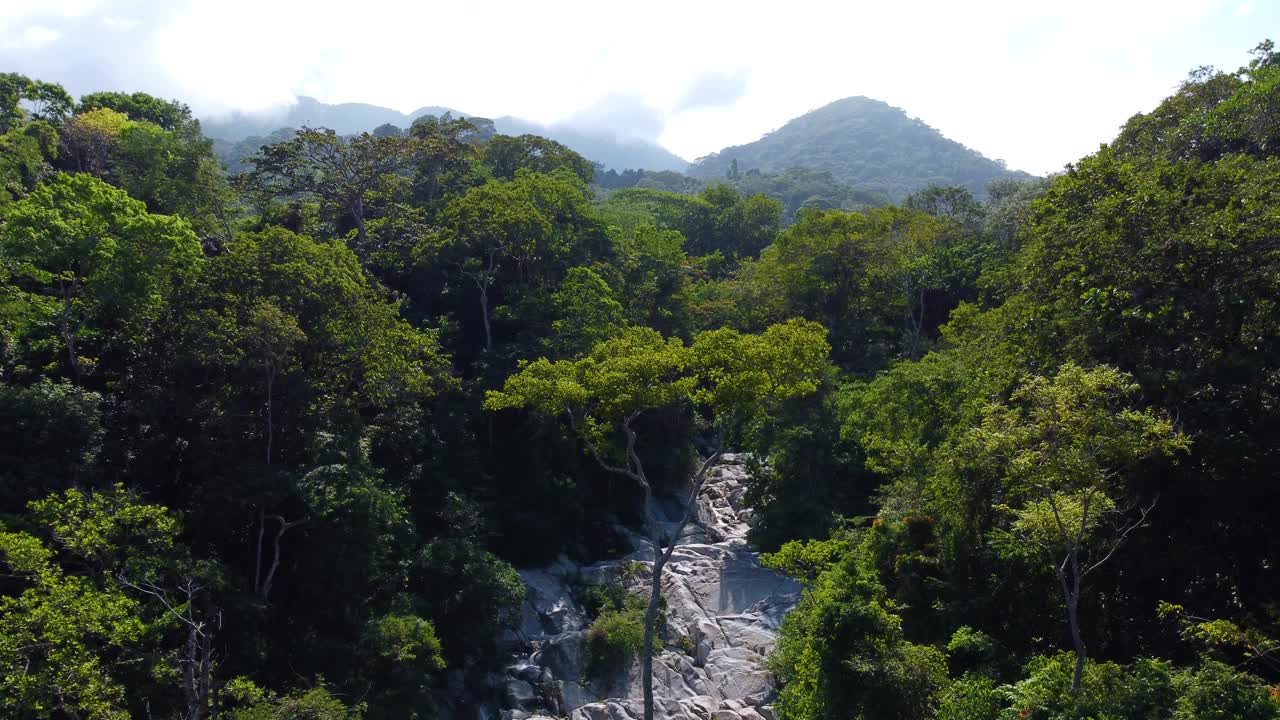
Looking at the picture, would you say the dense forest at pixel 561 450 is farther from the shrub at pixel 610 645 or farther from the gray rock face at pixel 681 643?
the gray rock face at pixel 681 643

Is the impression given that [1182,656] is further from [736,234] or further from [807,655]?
[736,234]

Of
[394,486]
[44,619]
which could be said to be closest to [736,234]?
[394,486]

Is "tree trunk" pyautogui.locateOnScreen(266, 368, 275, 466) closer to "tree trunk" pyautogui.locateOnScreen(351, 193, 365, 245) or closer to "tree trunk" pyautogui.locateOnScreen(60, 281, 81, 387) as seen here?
"tree trunk" pyautogui.locateOnScreen(60, 281, 81, 387)

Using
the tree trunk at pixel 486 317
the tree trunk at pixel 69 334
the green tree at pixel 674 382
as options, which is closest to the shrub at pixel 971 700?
the green tree at pixel 674 382

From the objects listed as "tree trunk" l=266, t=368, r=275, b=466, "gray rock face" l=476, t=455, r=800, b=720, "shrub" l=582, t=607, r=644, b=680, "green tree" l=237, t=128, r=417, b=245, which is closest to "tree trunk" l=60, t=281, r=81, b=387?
"tree trunk" l=266, t=368, r=275, b=466

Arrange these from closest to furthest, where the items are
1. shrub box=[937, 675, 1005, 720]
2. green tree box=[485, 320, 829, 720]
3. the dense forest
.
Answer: shrub box=[937, 675, 1005, 720] → the dense forest → green tree box=[485, 320, 829, 720]

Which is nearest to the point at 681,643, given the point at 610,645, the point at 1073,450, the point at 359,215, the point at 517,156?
the point at 610,645

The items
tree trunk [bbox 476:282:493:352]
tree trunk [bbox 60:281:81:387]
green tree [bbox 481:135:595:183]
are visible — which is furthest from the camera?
green tree [bbox 481:135:595:183]

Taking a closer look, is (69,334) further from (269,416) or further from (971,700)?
(971,700)
